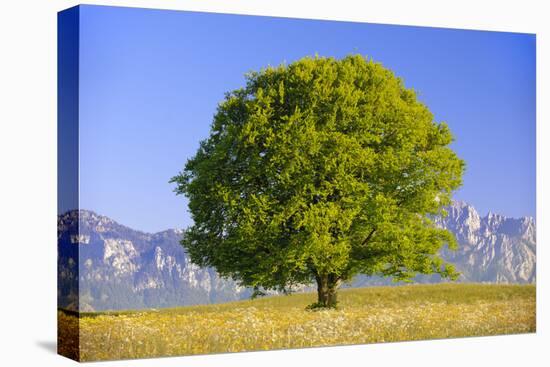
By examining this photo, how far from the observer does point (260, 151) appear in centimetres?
3119

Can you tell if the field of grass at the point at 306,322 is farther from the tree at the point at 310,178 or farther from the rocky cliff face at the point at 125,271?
the tree at the point at 310,178

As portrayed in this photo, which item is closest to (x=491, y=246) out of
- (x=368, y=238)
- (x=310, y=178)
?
(x=368, y=238)

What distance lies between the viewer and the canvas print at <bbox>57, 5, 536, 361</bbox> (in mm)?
27922

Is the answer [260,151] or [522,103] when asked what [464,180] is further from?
[260,151]

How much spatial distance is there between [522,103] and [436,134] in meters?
3.25

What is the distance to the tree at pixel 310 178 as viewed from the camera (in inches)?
1220

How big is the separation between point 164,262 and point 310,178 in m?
4.72

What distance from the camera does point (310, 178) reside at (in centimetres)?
3122

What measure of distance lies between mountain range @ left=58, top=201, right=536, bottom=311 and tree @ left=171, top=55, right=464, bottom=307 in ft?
2.34

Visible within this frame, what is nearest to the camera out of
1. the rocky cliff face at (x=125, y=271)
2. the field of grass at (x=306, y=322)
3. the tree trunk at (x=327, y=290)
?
the rocky cliff face at (x=125, y=271)

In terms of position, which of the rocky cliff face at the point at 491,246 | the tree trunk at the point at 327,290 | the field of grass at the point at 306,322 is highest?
the rocky cliff face at the point at 491,246

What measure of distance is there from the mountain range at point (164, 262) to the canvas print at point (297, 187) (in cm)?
6

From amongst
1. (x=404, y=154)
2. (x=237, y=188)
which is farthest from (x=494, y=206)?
(x=237, y=188)

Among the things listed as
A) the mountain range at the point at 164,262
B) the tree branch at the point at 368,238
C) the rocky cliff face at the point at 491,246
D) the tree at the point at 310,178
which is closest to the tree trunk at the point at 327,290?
the tree at the point at 310,178
